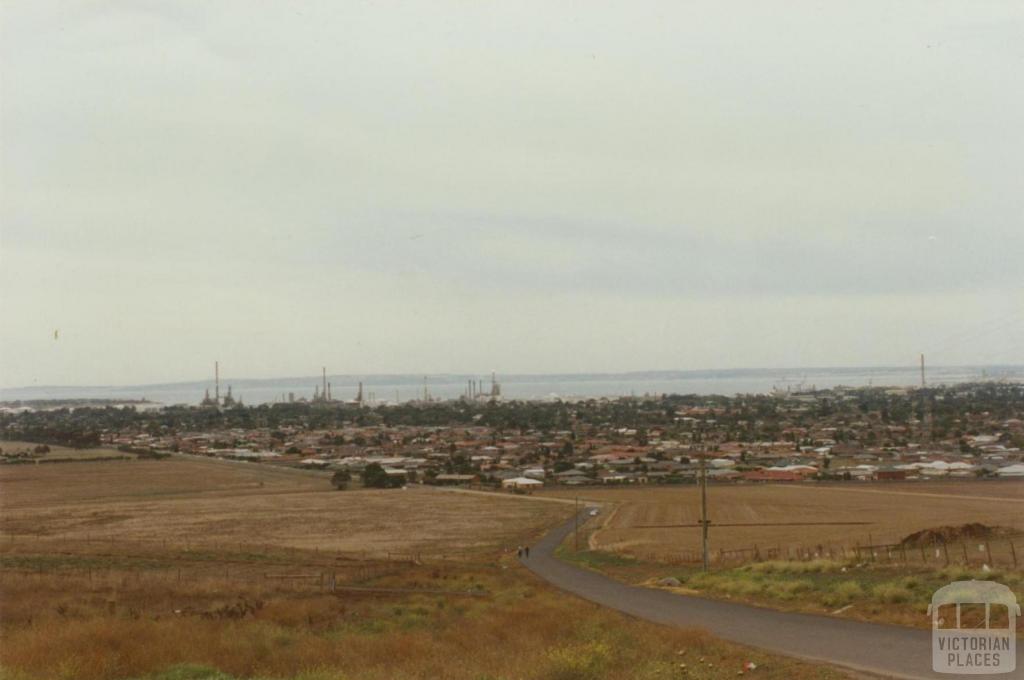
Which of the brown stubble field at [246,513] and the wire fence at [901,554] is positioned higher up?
the wire fence at [901,554]

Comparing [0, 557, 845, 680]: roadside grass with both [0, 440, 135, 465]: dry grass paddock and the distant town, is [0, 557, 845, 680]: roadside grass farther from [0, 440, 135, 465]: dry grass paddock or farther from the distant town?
[0, 440, 135, 465]: dry grass paddock

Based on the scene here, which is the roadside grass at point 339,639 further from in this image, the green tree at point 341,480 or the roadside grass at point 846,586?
the green tree at point 341,480

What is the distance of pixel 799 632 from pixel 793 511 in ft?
153

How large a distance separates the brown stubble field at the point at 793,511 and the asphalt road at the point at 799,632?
63.2ft

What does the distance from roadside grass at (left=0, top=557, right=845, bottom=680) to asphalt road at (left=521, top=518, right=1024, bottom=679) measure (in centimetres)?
81

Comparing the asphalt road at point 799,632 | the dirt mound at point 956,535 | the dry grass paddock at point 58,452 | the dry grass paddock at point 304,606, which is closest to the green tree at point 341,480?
the dry grass paddock at point 304,606

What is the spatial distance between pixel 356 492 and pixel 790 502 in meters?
38.1

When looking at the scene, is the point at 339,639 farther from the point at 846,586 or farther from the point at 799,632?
the point at 846,586

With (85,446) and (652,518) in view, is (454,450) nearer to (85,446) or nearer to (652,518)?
(85,446)

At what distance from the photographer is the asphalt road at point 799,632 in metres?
13.8

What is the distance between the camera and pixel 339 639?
62.6 ft

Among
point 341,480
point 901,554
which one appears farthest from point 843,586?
point 341,480

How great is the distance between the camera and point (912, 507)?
59969 millimetres

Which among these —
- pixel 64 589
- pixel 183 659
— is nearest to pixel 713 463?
pixel 64 589
